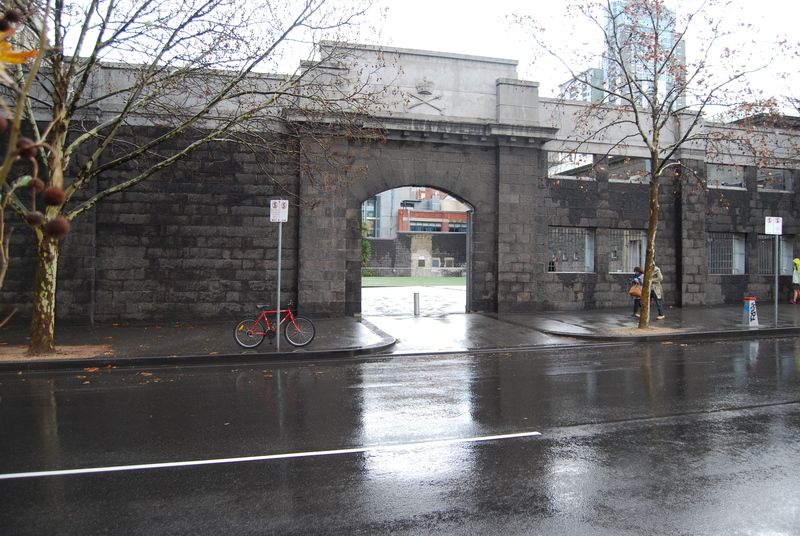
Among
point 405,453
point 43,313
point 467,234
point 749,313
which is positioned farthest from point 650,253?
point 43,313

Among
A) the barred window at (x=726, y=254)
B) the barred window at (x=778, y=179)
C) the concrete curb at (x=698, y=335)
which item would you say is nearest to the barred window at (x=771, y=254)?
the barred window at (x=726, y=254)

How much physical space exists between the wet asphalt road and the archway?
9818mm

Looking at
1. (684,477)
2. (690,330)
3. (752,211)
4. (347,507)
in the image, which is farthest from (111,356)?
(752,211)

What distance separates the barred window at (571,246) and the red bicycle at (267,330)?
32.4 ft

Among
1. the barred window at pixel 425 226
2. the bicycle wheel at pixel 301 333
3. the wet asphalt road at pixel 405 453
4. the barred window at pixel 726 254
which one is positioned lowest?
the wet asphalt road at pixel 405 453

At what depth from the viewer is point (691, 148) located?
19.1 meters

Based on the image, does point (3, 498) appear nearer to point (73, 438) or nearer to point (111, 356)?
point (73, 438)

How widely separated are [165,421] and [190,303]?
9252mm

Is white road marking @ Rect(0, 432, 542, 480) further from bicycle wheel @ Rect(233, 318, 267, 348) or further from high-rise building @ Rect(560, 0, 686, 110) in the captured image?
high-rise building @ Rect(560, 0, 686, 110)

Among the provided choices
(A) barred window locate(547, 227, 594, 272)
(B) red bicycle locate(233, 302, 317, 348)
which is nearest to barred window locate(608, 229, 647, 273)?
(A) barred window locate(547, 227, 594, 272)

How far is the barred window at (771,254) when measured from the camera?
813 inches

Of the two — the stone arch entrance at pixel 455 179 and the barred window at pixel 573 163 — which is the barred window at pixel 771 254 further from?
the stone arch entrance at pixel 455 179

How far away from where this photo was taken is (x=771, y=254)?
68.3 ft

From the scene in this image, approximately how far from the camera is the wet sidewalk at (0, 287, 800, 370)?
34.8 ft
